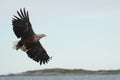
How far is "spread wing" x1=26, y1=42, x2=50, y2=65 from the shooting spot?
18.9m

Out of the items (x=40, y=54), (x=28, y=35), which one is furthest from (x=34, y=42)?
(x=40, y=54)

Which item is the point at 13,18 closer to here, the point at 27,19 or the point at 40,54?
the point at 27,19

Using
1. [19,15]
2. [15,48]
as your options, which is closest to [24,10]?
[19,15]

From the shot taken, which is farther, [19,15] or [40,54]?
[40,54]

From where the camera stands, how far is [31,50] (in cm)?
1878

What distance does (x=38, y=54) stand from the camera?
19.5 metres

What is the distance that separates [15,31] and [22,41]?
22.4 inches

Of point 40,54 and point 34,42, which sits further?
point 40,54

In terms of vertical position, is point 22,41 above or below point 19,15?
below

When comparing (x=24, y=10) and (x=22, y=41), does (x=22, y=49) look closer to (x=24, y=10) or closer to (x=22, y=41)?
(x=22, y=41)

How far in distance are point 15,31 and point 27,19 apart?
2.73 ft

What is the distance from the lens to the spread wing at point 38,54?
1889 centimetres

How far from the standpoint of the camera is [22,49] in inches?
693

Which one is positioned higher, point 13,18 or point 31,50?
point 13,18
